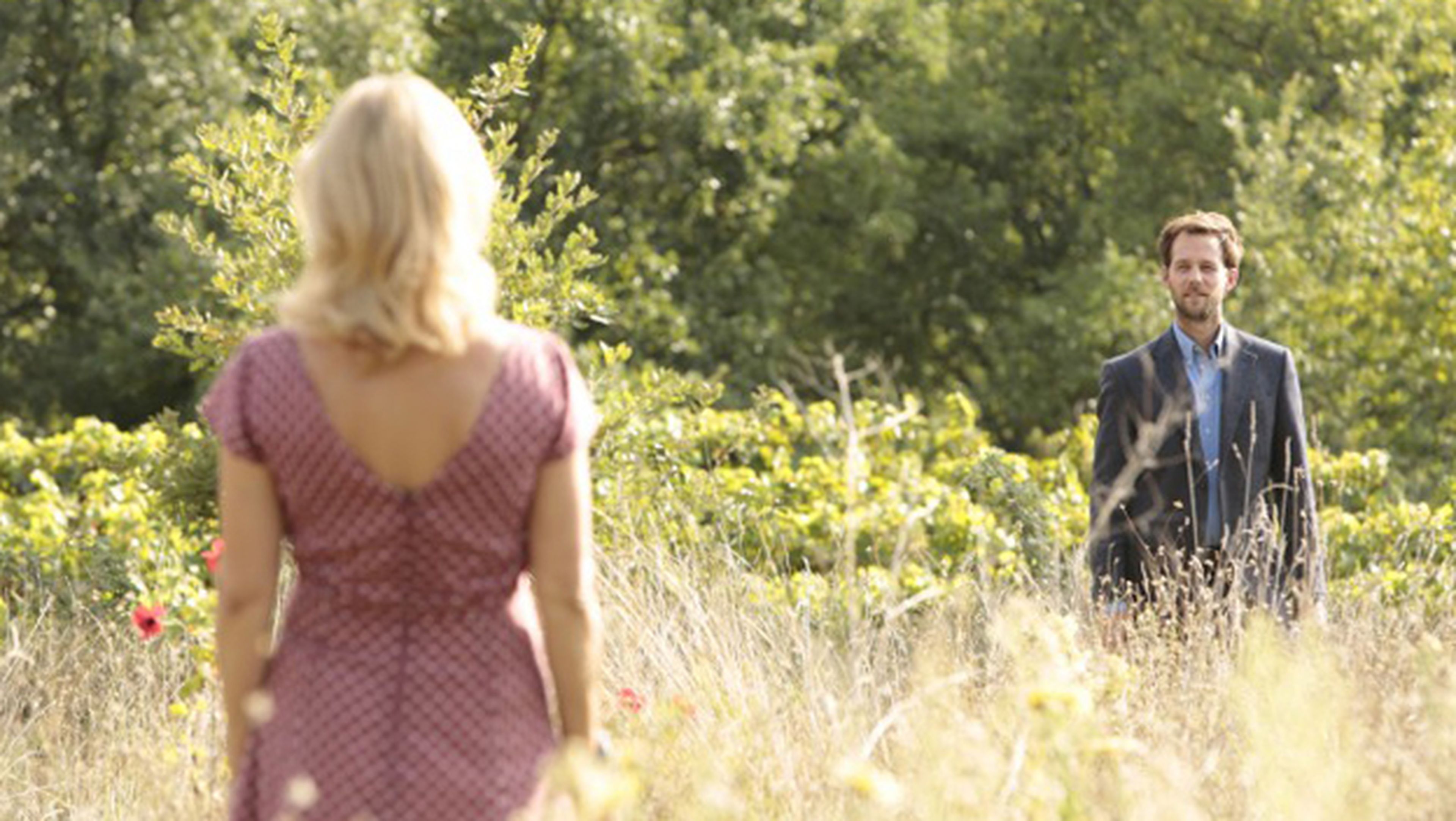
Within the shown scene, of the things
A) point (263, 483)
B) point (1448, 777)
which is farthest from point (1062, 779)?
point (263, 483)

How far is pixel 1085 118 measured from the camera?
25.5 meters

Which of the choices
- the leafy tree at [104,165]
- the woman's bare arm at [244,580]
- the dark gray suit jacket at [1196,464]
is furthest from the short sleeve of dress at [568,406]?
the leafy tree at [104,165]

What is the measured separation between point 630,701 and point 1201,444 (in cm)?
190

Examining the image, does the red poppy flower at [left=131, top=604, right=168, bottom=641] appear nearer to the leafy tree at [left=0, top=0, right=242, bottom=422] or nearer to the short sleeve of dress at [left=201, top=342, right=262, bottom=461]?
the short sleeve of dress at [left=201, top=342, right=262, bottom=461]

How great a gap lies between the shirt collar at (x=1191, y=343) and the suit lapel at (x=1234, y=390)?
0.04ft

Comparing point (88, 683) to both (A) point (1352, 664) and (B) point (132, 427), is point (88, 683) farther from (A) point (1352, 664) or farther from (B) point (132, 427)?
(B) point (132, 427)

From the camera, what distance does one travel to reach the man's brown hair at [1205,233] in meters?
6.11

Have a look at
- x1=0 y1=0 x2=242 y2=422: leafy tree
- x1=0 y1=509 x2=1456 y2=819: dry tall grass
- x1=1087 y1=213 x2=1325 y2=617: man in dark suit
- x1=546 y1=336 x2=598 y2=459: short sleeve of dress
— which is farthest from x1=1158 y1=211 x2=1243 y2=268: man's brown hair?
x1=0 y1=0 x2=242 y2=422: leafy tree

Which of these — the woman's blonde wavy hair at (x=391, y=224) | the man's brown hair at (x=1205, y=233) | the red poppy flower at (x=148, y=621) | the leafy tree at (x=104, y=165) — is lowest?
the leafy tree at (x=104, y=165)

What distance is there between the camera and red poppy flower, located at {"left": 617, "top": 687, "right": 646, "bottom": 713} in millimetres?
4828

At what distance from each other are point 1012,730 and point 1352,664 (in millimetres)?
1146

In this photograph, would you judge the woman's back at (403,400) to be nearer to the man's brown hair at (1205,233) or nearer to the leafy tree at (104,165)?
the man's brown hair at (1205,233)

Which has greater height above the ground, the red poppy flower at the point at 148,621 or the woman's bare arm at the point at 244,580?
the woman's bare arm at the point at 244,580

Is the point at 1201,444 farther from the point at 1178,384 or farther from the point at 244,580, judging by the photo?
the point at 244,580
